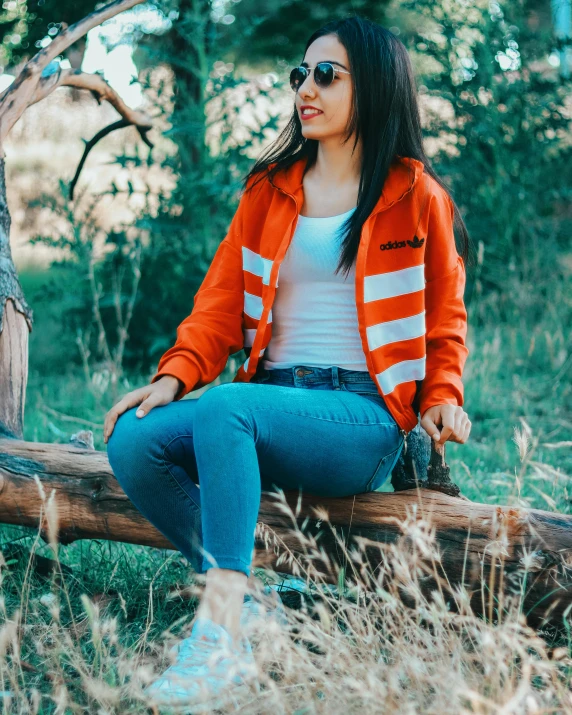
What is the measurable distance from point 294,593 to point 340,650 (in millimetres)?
1008

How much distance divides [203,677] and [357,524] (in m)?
0.81

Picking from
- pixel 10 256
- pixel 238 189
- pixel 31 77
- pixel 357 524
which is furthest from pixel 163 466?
pixel 238 189

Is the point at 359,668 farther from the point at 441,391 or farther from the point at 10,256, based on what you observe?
the point at 10,256

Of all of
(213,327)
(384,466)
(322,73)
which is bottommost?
(384,466)

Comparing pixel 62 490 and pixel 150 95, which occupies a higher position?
pixel 150 95

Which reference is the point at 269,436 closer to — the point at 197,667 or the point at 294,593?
the point at 197,667

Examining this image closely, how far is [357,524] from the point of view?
2.34 m

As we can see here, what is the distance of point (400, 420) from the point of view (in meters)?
2.23

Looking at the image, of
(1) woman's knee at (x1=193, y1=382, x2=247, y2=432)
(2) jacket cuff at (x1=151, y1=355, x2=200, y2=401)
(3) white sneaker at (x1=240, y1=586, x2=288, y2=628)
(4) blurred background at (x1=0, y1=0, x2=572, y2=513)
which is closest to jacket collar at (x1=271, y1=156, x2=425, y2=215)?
(2) jacket cuff at (x1=151, y1=355, x2=200, y2=401)

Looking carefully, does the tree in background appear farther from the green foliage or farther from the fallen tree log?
the green foliage

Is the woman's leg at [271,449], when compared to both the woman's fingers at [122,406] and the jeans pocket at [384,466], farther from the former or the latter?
the woman's fingers at [122,406]

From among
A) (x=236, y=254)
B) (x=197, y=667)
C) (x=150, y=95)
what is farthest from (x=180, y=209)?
(x=197, y=667)

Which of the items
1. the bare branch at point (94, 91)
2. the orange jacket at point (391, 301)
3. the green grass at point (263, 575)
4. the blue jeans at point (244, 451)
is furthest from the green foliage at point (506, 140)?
the blue jeans at point (244, 451)

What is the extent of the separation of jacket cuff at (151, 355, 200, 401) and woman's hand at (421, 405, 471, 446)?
0.64 meters
